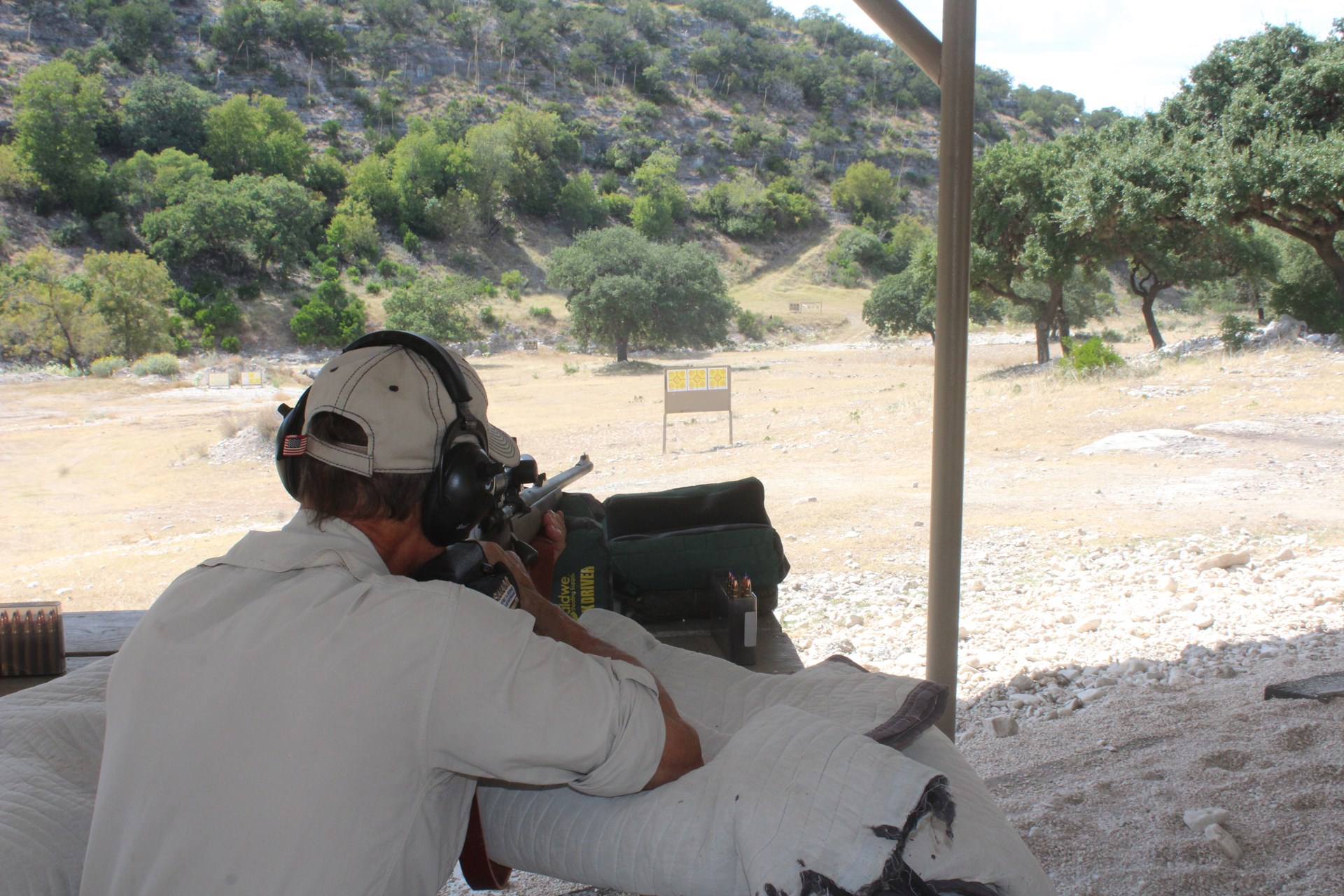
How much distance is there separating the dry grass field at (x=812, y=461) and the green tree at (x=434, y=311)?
8.30m

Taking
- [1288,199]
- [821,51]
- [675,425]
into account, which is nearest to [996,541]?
[675,425]

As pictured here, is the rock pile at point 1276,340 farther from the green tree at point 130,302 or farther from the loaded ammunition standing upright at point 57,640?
the green tree at point 130,302

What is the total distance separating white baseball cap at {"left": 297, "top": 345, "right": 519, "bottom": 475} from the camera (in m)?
1.10

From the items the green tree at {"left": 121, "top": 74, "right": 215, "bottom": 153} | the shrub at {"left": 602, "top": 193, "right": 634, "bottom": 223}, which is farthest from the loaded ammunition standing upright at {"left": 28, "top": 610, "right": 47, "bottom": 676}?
the shrub at {"left": 602, "top": 193, "right": 634, "bottom": 223}

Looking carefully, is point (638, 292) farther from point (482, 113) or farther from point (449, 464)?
point (482, 113)

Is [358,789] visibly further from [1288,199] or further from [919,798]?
[1288,199]

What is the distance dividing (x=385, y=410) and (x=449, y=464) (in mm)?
98

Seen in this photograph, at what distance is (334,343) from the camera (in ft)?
93.8

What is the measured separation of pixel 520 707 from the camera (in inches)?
37.0

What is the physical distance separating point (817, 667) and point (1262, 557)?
4415 millimetres

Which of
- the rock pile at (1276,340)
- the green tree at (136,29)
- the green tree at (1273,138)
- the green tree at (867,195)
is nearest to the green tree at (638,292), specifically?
the rock pile at (1276,340)

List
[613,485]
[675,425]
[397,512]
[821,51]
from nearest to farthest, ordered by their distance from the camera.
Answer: [397,512], [613,485], [675,425], [821,51]

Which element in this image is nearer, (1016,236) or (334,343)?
(1016,236)

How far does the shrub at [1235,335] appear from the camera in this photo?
1452cm
